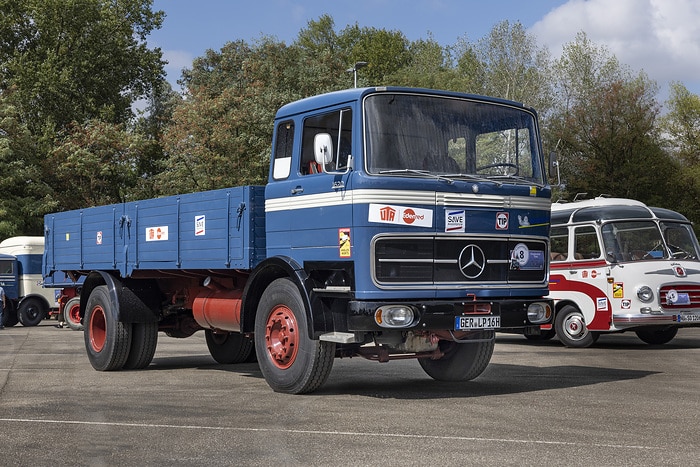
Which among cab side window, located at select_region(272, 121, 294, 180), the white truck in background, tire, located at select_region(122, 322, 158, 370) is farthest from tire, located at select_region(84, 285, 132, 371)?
the white truck in background

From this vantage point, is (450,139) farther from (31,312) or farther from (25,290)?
(25,290)

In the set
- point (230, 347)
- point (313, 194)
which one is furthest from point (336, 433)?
point (230, 347)

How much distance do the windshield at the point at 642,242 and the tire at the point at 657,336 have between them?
6.02 feet

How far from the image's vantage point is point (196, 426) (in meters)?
8.33

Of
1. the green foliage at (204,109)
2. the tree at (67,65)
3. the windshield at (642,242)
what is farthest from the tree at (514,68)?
the windshield at (642,242)

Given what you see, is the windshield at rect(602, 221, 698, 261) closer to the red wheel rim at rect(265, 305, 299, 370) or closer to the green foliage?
the red wheel rim at rect(265, 305, 299, 370)

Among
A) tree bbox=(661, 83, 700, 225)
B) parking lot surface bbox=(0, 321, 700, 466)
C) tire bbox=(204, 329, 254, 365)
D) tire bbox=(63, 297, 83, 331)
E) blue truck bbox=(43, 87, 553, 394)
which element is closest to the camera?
parking lot surface bbox=(0, 321, 700, 466)

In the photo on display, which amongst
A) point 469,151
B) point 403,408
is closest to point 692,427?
point 403,408

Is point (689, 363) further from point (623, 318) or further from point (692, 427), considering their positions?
point (692, 427)

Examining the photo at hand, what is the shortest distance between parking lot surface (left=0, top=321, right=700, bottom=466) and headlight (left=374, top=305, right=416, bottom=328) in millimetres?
763

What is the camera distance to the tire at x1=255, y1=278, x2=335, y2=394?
33.0ft

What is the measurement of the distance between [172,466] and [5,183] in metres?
38.5

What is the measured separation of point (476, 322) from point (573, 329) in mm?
8837

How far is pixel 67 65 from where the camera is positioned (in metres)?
52.0
